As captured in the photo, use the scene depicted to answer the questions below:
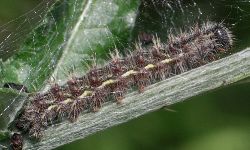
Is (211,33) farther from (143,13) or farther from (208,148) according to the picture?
(208,148)

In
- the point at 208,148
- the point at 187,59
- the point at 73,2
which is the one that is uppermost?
the point at 73,2

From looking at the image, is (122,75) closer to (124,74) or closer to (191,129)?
(124,74)

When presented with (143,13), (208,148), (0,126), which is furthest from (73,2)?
(208,148)

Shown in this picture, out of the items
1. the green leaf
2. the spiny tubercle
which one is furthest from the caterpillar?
the green leaf

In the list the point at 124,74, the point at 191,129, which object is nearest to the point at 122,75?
the point at 124,74

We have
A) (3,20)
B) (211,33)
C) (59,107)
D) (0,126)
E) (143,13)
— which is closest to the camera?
(0,126)

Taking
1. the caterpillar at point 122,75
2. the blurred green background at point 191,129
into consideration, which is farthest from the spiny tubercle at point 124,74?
the blurred green background at point 191,129
